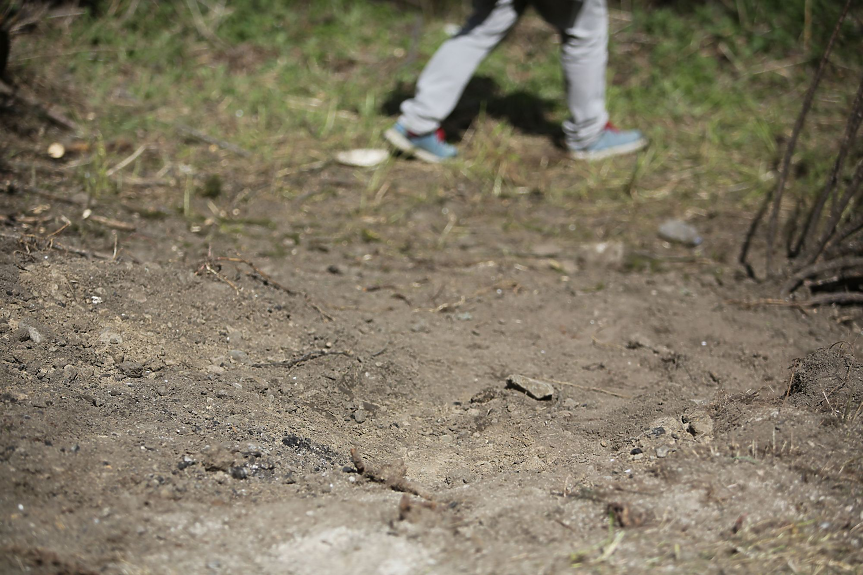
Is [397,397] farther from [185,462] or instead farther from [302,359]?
[185,462]

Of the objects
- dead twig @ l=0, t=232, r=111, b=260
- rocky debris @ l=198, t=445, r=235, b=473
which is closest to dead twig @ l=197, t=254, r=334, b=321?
dead twig @ l=0, t=232, r=111, b=260

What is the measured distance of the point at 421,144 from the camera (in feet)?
12.6

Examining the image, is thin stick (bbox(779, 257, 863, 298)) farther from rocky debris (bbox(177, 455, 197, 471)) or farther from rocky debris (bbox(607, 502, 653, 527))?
rocky debris (bbox(177, 455, 197, 471))

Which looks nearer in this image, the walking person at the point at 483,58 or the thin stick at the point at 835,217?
the thin stick at the point at 835,217

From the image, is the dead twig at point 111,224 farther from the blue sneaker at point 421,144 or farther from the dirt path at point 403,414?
the blue sneaker at point 421,144

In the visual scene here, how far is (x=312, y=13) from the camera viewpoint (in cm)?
513

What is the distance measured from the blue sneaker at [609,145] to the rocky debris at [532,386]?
75.8 inches

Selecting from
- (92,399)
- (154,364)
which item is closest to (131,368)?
(154,364)

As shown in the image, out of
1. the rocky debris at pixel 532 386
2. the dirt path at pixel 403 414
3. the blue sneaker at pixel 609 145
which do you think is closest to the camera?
the dirt path at pixel 403 414

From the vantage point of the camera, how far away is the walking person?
142 inches

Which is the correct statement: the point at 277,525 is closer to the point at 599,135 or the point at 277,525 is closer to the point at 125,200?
the point at 125,200

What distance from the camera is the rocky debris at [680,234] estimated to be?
3.39m

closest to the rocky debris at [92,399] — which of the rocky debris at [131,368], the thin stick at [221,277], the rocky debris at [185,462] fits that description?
the rocky debris at [131,368]

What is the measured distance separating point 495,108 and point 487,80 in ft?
1.08
